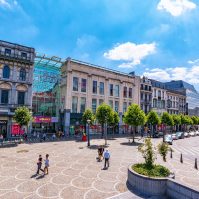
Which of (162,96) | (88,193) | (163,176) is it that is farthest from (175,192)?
(162,96)

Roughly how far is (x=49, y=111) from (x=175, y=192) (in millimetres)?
42334

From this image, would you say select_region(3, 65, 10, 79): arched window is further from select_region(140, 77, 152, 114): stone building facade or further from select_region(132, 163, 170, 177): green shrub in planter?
select_region(140, 77, 152, 114): stone building facade

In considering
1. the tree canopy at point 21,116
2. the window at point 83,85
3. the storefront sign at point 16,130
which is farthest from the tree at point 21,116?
the window at point 83,85

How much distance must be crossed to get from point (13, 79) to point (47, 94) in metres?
13.4

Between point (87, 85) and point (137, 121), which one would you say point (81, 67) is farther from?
point (137, 121)

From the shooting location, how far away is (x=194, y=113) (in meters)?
98.7

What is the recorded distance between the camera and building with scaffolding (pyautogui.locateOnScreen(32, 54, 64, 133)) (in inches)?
1833

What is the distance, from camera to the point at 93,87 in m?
51.6

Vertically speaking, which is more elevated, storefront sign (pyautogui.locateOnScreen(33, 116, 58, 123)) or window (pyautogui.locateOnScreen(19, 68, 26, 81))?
window (pyautogui.locateOnScreen(19, 68, 26, 81))

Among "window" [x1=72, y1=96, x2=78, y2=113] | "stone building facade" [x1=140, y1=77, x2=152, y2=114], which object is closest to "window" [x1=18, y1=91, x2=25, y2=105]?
"window" [x1=72, y1=96, x2=78, y2=113]

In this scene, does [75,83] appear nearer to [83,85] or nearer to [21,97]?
[83,85]

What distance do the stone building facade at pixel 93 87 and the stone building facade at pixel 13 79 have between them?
10.1m

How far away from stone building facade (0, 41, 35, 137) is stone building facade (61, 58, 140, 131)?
10.1 meters

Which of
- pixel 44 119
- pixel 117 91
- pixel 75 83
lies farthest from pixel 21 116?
pixel 117 91
